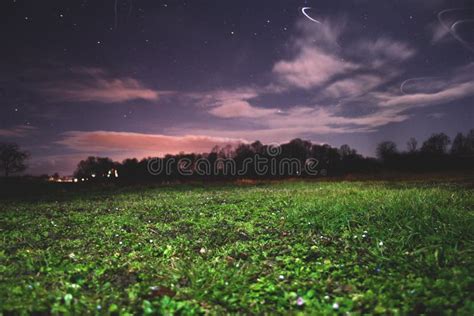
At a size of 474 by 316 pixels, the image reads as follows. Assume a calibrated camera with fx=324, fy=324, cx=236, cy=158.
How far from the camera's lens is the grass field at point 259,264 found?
4008 millimetres

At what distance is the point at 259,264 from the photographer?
551 centimetres

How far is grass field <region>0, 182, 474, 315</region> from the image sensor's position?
13.1 ft

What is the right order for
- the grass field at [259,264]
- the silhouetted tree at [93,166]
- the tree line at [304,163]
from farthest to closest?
1. the silhouetted tree at [93,166]
2. the tree line at [304,163]
3. the grass field at [259,264]

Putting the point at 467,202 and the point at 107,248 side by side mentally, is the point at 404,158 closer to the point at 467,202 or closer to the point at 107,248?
the point at 467,202

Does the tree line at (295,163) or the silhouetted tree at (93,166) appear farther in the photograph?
the silhouetted tree at (93,166)

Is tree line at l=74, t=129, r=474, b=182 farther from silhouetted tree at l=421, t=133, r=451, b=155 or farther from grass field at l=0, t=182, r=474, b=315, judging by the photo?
grass field at l=0, t=182, r=474, b=315

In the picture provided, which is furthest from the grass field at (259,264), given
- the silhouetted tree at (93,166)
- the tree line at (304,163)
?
the silhouetted tree at (93,166)

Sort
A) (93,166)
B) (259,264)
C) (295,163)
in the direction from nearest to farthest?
(259,264) < (295,163) < (93,166)

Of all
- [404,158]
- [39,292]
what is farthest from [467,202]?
[404,158]

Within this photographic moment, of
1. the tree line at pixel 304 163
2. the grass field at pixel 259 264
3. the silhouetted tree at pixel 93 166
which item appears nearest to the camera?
the grass field at pixel 259 264

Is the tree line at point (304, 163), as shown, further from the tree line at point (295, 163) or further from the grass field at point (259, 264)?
the grass field at point (259, 264)

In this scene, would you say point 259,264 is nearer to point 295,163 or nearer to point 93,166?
point 295,163

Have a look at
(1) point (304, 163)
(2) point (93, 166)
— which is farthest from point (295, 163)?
(2) point (93, 166)

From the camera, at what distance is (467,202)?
854cm
